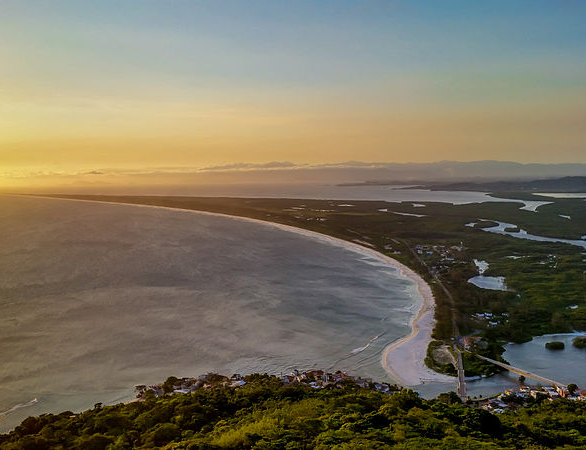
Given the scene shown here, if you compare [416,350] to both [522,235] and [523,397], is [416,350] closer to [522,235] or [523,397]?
[523,397]

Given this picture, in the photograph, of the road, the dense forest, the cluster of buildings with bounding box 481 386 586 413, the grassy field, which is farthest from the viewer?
the grassy field

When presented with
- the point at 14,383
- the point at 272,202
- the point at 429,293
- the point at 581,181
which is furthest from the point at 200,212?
the point at 581,181

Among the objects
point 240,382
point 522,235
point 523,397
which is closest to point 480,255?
point 522,235

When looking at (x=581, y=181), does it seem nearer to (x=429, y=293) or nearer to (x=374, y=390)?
(x=429, y=293)

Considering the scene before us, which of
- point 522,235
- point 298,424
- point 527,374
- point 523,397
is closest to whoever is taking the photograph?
point 298,424

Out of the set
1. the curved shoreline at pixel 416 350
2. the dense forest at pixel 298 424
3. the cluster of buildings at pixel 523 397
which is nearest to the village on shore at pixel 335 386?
the cluster of buildings at pixel 523 397

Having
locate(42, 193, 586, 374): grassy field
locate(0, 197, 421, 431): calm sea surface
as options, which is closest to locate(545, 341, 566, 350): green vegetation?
locate(42, 193, 586, 374): grassy field

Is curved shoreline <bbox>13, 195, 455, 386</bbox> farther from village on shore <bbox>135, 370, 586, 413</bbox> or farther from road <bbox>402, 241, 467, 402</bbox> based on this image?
village on shore <bbox>135, 370, 586, 413</bbox>
